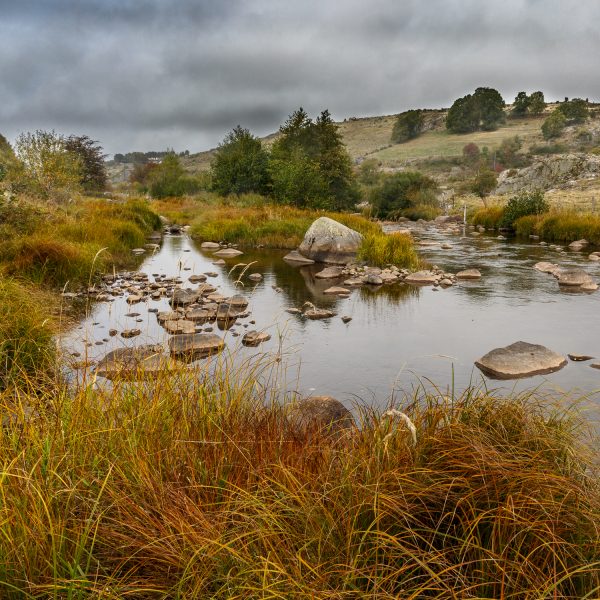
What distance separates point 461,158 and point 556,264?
6128 centimetres

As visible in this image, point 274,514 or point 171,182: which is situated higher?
point 171,182

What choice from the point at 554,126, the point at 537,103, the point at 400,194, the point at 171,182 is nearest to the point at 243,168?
the point at 400,194

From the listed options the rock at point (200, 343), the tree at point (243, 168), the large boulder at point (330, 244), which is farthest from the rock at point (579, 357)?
the tree at point (243, 168)

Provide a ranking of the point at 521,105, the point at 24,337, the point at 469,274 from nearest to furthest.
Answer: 1. the point at 24,337
2. the point at 469,274
3. the point at 521,105

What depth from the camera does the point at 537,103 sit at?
290 feet

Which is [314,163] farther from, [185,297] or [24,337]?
[24,337]

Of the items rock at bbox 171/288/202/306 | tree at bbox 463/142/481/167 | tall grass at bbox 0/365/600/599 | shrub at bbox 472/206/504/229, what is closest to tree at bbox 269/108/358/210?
shrub at bbox 472/206/504/229

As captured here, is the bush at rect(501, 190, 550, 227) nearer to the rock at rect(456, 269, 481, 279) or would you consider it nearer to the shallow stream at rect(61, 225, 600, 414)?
the shallow stream at rect(61, 225, 600, 414)

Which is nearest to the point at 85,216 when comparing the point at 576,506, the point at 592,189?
the point at 576,506

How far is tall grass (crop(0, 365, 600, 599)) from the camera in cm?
205

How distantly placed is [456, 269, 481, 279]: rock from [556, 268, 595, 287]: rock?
188cm

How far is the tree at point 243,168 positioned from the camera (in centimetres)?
3206

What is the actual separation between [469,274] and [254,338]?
298 inches

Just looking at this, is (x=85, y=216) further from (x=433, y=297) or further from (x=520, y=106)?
(x=520, y=106)
